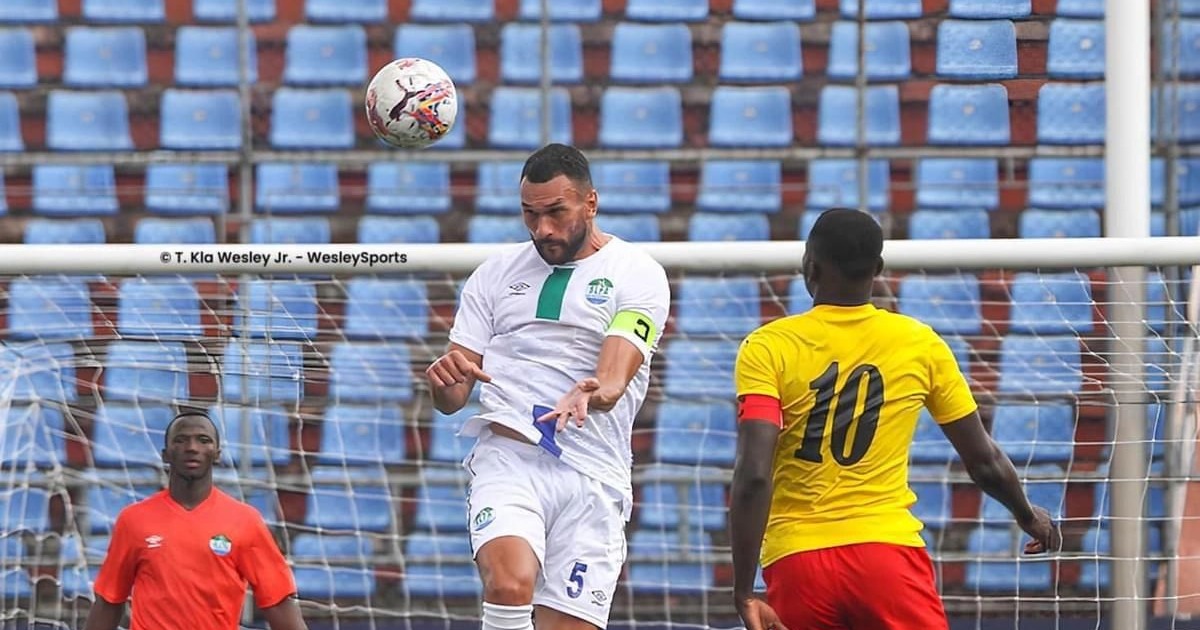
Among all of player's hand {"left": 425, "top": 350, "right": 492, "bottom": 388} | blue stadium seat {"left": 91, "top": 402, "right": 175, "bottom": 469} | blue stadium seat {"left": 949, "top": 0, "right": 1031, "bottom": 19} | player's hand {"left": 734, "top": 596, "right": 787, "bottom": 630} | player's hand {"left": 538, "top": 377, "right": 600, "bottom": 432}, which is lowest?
blue stadium seat {"left": 91, "top": 402, "right": 175, "bottom": 469}

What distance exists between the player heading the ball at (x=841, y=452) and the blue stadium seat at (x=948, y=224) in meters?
6.98

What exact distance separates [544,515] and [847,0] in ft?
24.9

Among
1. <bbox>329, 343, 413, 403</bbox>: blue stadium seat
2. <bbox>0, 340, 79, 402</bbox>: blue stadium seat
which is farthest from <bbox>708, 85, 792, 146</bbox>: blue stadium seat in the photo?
<bbox>0, 340, 79, 402</bbox>: blue stadium seat

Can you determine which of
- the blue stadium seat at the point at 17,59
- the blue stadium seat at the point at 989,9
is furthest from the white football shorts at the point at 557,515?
the blue stadium seat at the point at 17,59

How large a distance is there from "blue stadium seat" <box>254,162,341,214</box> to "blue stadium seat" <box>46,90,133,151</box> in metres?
0.90

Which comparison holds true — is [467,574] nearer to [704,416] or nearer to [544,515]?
[704,416]

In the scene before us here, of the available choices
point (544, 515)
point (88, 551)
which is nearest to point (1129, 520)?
point (544, 515)

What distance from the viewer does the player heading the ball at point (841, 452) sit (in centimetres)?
383

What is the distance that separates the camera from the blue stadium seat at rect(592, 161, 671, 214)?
10945 millimetres

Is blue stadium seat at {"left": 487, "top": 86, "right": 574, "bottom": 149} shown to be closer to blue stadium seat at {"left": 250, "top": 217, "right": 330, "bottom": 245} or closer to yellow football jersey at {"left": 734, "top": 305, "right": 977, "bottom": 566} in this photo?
blue stadium seat at {"left": 250, "top": 217, "right": 330, "bottom": 245}

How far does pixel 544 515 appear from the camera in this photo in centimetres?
456

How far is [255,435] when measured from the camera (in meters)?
10.3

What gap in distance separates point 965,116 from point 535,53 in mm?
2743

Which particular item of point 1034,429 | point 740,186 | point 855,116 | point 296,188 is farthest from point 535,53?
point 1034,429
